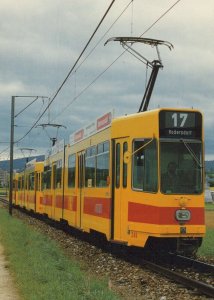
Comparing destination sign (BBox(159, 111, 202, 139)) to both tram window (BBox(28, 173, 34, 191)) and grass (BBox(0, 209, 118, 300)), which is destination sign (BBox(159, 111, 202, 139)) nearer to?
grass (BBox(0, 209, 118, 300))

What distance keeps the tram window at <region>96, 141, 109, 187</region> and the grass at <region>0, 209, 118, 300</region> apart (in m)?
2.06

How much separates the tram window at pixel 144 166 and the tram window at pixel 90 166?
3.29m

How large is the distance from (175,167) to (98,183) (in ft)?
11.0

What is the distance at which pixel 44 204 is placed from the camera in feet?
99.0

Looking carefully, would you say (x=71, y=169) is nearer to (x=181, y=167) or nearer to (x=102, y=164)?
(x=102, y=164)

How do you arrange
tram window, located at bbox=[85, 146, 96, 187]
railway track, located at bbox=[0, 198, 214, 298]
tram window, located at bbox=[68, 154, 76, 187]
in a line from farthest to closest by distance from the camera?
tram window, located at bbox=[68, 154, 76, 187] → tram window, located at bbox=[85, 146, 96, 187] → railway track, located at bbox=[0, 198, 214, 298]

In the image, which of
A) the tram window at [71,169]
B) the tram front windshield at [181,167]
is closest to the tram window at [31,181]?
the tram window at [71,169]

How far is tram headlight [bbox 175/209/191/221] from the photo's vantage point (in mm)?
12828

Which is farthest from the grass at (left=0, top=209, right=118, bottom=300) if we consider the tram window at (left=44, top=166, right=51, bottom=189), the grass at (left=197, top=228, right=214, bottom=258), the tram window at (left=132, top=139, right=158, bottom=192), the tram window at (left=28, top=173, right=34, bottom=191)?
the tram window at (left=28, top=173, right=34, bottom=191)

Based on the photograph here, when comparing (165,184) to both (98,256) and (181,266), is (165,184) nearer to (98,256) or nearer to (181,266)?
(181,266)

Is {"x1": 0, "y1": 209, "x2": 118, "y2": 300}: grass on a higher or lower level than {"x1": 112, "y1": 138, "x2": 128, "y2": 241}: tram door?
lower

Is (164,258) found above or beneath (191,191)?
beneath

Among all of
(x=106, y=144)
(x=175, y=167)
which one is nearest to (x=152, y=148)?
(x=175, y=167)

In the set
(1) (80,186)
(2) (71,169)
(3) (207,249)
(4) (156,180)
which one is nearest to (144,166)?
(4) (156,180)
